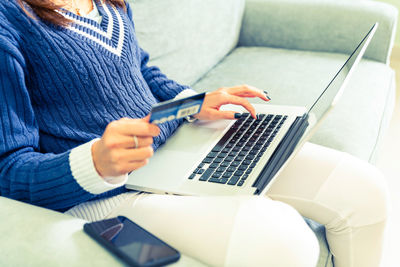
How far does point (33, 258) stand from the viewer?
604 millimetres

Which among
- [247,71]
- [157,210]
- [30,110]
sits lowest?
[247,71]

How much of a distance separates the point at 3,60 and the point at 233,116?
0.51m

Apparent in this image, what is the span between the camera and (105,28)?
0.91 metres

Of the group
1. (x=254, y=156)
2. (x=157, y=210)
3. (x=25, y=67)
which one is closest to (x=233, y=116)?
(x=254, y=156)

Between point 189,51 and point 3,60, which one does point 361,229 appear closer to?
point 3,60

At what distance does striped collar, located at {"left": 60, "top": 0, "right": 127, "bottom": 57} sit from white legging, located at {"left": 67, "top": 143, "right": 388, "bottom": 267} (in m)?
0.32

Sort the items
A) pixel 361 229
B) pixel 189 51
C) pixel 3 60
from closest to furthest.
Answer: pixel 3 60 < pixel 361 229 < pixel 189 51

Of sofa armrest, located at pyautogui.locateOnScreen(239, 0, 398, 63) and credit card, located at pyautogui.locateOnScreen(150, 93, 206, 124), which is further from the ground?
credit card, located at pyautogui.locateOnScreen(150, 93, 206, 124)

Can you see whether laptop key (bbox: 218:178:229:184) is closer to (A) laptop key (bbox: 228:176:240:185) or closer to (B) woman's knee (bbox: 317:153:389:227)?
(A) laptop key (bbox: 228:176:240:185)

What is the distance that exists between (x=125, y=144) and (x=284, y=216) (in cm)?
28

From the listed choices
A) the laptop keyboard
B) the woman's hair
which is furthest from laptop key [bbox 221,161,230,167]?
the woman's hair

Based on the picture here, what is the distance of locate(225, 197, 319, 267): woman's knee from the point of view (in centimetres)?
64

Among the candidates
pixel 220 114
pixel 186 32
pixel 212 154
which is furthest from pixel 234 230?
pixel 186 32

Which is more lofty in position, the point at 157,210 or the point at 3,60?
the point at 3,60
